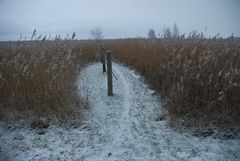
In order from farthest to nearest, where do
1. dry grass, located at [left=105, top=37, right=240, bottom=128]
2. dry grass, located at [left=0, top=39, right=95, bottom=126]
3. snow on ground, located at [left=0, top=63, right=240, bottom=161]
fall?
dry grass, located at [left=0, top=39, right=95, bottom=126] → dry grass, located at [left=105, top=37, right=240, bottom=128] → snow on ground, located at [left=0, top=63, right=240, bottom=161]

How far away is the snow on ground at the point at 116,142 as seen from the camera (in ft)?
11.6

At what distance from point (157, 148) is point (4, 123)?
3.43m

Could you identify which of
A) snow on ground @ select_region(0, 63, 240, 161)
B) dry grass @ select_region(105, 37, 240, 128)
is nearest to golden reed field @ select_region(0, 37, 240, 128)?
dry grass @ select_region(105, 37, 240, 128)

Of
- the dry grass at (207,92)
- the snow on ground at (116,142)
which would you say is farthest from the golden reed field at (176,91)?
the snow on ground at (116,142)

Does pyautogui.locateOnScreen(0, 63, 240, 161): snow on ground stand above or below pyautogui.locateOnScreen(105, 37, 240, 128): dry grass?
below

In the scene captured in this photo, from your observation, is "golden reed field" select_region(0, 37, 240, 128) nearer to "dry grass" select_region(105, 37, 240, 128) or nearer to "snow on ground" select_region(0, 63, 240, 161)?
"dry grass" select_region(105, 37, 240, 128)

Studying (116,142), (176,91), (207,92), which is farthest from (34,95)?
(207,92)

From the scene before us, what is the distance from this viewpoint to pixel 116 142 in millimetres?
3943

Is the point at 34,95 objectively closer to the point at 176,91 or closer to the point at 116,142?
the point at 116,142

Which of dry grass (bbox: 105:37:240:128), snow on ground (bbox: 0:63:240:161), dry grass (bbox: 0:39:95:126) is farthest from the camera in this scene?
dry grass (bbox: 0:39:95:126)

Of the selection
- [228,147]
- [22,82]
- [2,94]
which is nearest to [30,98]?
[22,82]

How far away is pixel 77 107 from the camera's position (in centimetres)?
529

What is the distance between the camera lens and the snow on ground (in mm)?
3547

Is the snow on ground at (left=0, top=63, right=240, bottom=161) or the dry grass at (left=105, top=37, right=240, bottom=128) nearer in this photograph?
the snow on ground at (left=0, top=63, right=240, bottom=161)
